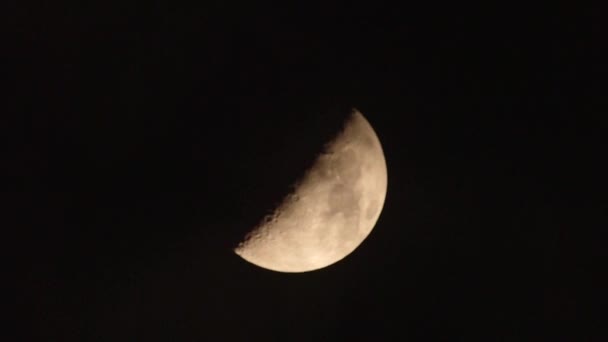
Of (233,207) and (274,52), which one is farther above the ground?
(274,52)

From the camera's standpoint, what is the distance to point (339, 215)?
2.47m

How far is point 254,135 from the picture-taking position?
232 cm

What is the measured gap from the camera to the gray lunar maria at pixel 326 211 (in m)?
2.43

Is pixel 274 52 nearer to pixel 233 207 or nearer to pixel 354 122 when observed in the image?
pixel 354 122

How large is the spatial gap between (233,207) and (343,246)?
59cm

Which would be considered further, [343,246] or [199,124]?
[343,246]

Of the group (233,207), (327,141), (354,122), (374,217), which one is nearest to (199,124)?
(233,207)

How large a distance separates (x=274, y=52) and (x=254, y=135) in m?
0.40

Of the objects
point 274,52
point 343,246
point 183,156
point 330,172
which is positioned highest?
point 274,52

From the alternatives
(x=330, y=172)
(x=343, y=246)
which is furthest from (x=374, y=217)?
(x=330, y=172)

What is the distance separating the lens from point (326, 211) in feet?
8.03

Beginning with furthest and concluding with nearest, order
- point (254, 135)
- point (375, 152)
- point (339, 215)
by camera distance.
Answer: point (375, 152) → point (339, 215) → point (254, 135)

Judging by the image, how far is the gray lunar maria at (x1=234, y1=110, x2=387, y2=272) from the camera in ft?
7.97

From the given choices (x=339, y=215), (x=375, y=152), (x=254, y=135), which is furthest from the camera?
(x=375, y=152)
